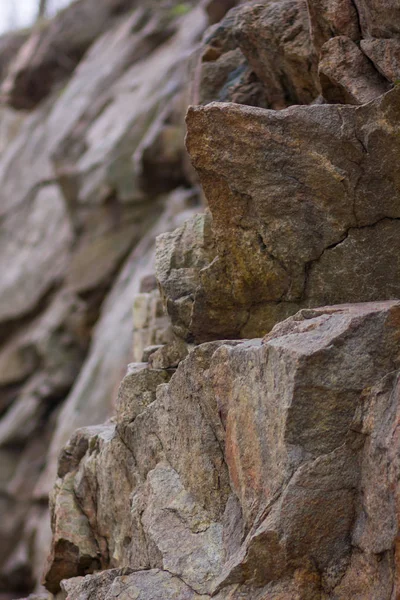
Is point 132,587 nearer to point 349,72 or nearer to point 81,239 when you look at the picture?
point 349,72

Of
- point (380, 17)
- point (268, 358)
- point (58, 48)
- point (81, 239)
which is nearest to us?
point (268, 358)

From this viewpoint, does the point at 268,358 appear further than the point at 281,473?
Yes

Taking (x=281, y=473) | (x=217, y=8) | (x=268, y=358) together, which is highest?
(x=217, y=8)

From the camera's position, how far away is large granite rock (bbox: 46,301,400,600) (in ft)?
15.8

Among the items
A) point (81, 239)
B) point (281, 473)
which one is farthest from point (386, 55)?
point (81, 239)

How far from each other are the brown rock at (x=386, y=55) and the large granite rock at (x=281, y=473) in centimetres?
210

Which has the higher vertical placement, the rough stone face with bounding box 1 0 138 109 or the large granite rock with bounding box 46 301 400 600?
the rough stone face with bounding box 1 0 138 109

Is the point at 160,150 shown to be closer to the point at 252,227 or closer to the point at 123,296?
the point at 123,296

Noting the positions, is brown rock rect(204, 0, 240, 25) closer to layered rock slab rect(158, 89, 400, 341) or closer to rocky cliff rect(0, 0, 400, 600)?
rocky cliff rect(0, 0, 400, 600)

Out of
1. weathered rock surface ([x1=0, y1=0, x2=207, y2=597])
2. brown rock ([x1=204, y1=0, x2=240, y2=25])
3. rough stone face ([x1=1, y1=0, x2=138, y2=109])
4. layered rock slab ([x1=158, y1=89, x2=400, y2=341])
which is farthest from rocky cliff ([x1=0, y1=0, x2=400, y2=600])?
rough stone face ([x1=1, y1=0, x2=138, y2=109])

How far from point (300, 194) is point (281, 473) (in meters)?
2.47

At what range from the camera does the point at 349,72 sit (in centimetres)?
651

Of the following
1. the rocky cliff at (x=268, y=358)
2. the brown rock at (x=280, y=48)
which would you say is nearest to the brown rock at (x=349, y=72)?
the rocky cliff at (x=268, y=358)

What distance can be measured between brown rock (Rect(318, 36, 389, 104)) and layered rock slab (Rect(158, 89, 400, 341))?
1.63 feet
